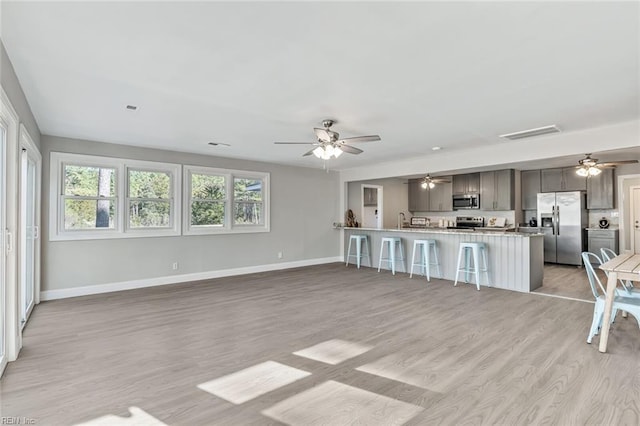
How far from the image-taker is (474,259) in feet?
18.7

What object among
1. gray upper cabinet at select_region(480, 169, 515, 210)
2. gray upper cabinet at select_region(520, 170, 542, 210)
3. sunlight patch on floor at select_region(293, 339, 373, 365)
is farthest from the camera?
gray upper cabinet at select_region(520, 170, 542, 210)

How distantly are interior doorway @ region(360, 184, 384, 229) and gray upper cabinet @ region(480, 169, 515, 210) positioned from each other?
2713mm

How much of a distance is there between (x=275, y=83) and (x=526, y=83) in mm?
2342

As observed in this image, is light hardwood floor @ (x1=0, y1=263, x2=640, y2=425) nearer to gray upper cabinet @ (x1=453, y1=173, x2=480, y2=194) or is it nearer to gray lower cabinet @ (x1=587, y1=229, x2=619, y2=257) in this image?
gray lower cabinet @ (x1=587, y1=229, x2=619, y2=257)

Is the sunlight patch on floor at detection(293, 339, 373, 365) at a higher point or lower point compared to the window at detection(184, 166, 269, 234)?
lower

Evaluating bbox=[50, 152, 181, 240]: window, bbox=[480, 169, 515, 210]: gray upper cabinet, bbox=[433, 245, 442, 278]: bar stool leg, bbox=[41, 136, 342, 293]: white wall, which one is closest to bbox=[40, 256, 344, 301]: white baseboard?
bbox=[41, 136, 342, 293]: white wall

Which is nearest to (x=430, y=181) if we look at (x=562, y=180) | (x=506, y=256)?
(x=562, y=180)

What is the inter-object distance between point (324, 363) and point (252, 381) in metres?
0.62

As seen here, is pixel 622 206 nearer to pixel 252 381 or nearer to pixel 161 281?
pixel 252 381

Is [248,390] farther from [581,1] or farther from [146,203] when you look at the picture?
[146,203]

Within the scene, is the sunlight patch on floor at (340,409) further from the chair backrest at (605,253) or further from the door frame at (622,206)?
the door frame at (622,206)

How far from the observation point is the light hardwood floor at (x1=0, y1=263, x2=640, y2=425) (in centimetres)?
210

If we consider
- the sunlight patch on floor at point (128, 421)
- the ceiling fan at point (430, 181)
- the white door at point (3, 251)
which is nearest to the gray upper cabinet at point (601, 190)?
the ceiling fan at point (430, 181)

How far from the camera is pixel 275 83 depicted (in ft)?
10.2
